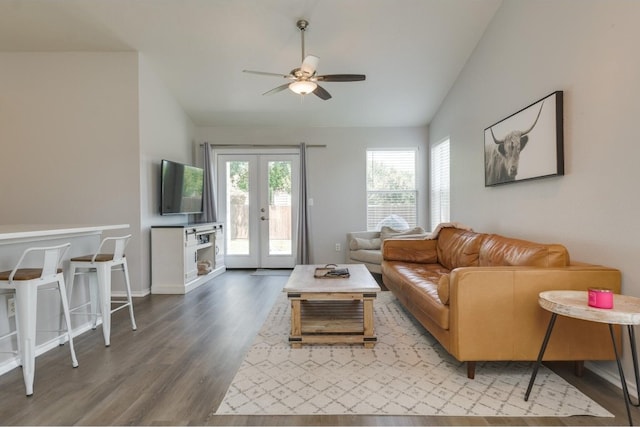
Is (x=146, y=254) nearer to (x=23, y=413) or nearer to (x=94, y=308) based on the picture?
(x=94, y=308)

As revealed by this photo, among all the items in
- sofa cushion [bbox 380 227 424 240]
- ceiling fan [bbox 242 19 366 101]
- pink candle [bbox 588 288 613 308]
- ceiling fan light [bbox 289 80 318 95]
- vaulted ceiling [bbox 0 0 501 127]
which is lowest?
pink candle [bbox 588 288 613 308]

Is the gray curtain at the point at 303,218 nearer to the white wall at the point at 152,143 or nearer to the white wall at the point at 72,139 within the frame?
the white wall at the point at 152,143

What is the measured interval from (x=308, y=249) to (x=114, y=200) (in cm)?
294

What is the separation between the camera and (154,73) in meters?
4.42

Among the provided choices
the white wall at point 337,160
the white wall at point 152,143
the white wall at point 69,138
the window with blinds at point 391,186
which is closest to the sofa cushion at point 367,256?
the white wall at point 337,160

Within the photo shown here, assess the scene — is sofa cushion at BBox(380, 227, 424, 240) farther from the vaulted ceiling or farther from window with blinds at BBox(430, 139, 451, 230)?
the vaulted ceiling

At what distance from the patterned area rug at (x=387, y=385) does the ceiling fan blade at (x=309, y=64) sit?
2384mm

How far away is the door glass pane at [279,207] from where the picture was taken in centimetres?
594

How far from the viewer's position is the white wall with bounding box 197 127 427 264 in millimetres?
5895

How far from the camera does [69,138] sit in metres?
4.07

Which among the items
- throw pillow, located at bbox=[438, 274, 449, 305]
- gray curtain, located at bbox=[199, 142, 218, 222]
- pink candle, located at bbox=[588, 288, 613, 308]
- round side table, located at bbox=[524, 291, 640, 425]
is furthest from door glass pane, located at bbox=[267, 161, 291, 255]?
pink candle, located at bbox=[588, 288, 613, 308]

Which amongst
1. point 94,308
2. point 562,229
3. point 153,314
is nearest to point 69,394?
point 94,308

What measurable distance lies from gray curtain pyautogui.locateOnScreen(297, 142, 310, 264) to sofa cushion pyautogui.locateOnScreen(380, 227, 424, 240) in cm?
128

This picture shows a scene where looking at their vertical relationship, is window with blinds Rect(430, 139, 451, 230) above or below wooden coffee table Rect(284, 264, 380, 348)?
above
